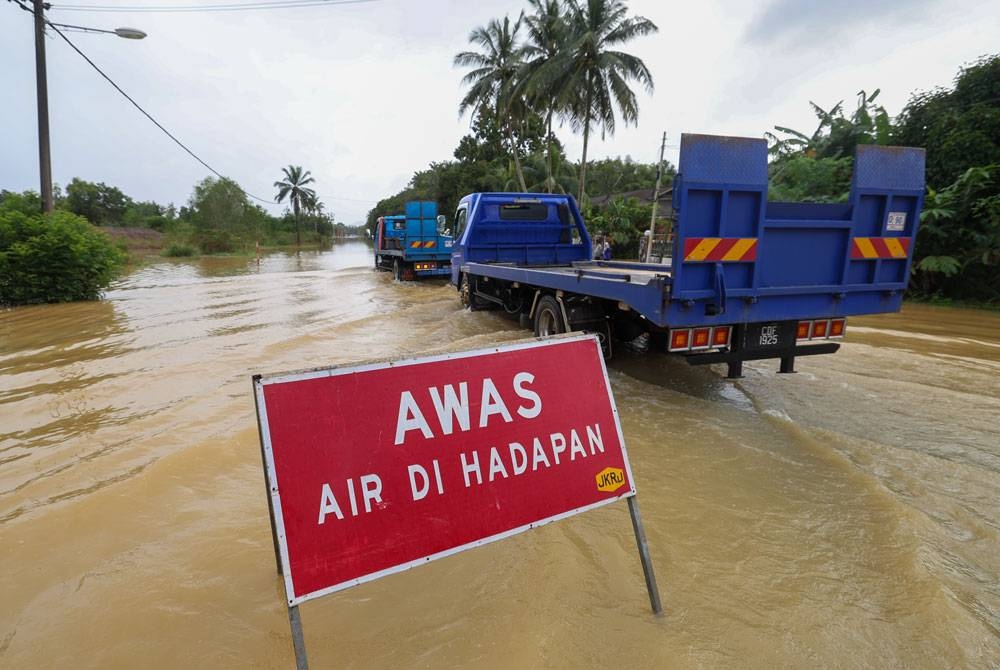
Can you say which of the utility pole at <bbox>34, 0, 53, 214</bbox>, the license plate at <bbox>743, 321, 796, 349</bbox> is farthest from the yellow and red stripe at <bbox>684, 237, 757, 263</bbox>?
the utility pole at <bbox>34, 0, 53, 214</bbox>

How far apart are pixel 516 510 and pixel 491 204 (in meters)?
7.19

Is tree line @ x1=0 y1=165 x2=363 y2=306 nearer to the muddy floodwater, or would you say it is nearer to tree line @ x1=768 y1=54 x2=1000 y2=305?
the muddy floodwater

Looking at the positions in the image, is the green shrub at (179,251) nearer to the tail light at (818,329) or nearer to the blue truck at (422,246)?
the blue truck at (422,246)

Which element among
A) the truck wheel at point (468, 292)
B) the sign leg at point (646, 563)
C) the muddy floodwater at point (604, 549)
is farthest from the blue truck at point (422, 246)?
the sign leg at point (646, 563)

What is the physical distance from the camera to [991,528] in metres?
2.61

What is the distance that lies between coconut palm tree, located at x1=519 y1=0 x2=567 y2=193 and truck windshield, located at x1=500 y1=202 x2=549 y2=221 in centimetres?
1545

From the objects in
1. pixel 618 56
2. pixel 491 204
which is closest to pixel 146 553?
pixel 491 204

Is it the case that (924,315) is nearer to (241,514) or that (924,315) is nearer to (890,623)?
(890,623)

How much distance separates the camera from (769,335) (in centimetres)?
418

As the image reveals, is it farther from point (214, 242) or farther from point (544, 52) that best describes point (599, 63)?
point (214, 242)

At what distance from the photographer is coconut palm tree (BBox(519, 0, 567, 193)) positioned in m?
21.9

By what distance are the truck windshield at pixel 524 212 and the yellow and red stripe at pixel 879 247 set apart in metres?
5.44

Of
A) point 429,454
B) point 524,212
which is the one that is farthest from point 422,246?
point 429,454

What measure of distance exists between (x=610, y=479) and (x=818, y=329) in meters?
3.16
